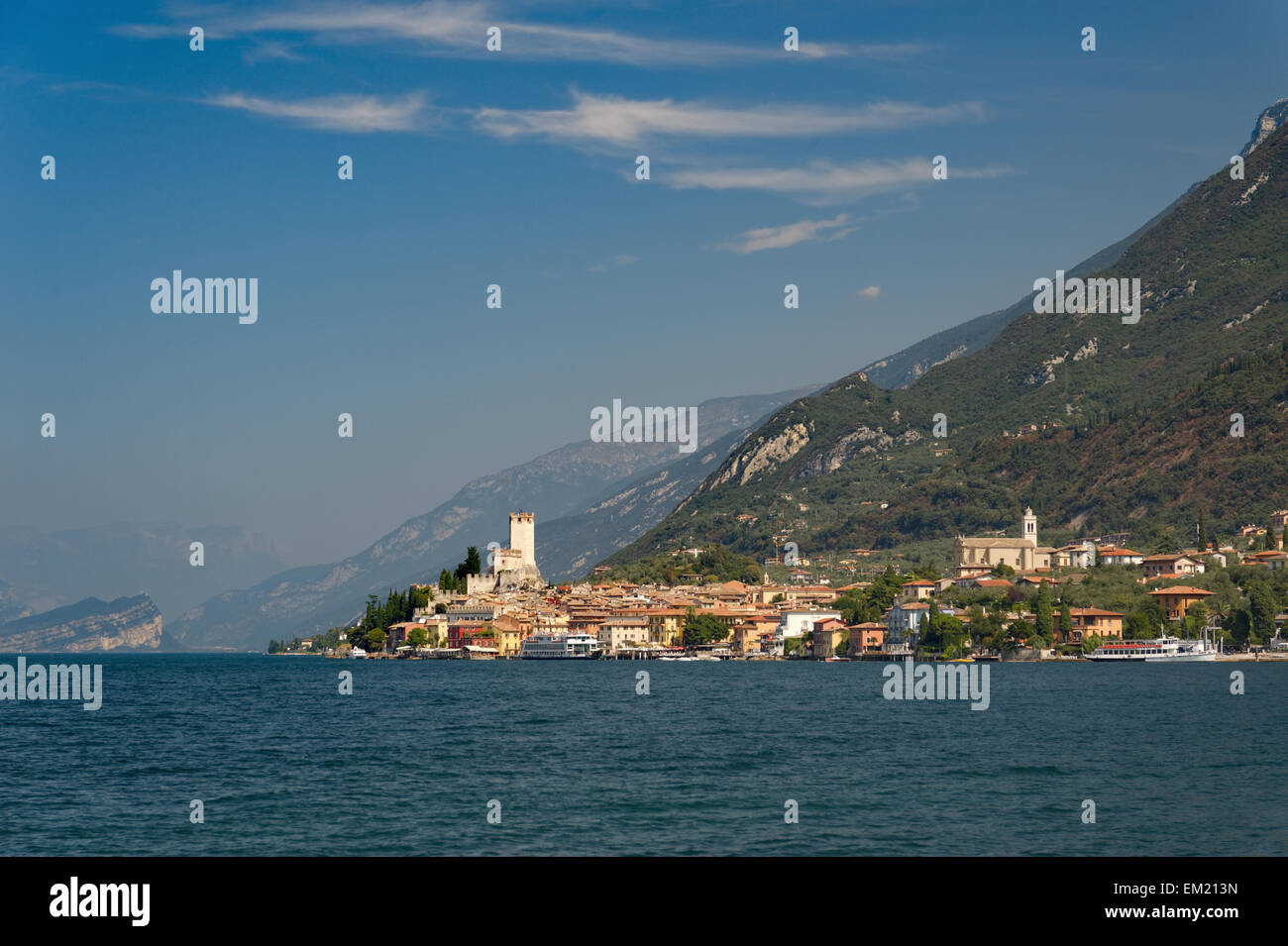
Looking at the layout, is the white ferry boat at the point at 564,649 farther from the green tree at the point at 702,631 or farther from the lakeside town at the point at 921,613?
the green tree at the point at 702,631

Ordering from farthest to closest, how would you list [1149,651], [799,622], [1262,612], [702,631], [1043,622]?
[702,631] → [799,622] → [1043,622] → [1149,651] → [1262,612]

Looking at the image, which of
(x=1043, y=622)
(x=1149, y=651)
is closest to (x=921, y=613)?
(x=1043, y=622)

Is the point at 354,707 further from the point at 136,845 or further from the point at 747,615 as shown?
the point at 747,615

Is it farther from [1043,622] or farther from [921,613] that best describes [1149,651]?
[921,613]

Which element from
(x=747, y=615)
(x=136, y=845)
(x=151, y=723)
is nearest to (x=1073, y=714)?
(x=151, y=723)

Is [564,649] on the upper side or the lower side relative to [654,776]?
lower

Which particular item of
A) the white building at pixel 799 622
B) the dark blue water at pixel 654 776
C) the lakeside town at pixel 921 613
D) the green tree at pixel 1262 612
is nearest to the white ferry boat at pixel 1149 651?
the lakeside town at pixel 921 613

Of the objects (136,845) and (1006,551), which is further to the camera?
(1006,551)
